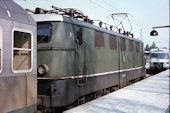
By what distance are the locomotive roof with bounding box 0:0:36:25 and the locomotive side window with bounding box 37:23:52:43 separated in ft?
4.15

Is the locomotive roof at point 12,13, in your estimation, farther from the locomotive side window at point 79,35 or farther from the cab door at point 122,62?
the cab door at point 122,62

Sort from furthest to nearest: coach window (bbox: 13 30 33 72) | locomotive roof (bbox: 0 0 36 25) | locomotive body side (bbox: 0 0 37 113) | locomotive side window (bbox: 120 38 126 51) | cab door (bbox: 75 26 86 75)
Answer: locomotive side window (bbox: 120 38 126 51) < cab door (bbox: 75 26 86 75) < coach window (bbox: 13 30 33 72) < locomotive roof (bbox: 0 0 36 25) < locomotive body side (bbox: 0 0 37 113)

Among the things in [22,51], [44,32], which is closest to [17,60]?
[22,51]

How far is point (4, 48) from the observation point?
14.2ft

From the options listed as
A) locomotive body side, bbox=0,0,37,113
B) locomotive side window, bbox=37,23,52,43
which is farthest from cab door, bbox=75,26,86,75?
locomotive body side, bbox=0,0,37,113

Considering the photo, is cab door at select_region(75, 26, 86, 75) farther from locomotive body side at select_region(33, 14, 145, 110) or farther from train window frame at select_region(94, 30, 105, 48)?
train window frame at select_region(94, 30, 105, 48)

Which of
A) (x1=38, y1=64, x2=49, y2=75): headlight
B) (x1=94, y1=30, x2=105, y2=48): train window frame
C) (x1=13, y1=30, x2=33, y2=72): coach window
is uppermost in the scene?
(x1=94, y1=30, x2=105, y2=48): train window frame

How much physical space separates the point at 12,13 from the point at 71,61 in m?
2.66

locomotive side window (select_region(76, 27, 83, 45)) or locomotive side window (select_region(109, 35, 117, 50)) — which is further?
locomotive side window (select_region(109, 35, 117, 50))

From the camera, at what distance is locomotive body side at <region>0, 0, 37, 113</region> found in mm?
4316

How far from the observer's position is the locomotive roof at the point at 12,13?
4448mm

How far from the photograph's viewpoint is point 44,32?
6562mm

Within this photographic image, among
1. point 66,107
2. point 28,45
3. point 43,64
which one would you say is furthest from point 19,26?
point 66,107

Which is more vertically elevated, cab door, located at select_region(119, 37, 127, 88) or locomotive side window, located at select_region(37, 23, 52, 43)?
locomotive side window, located at select_region(37, 23, 52, 43)
